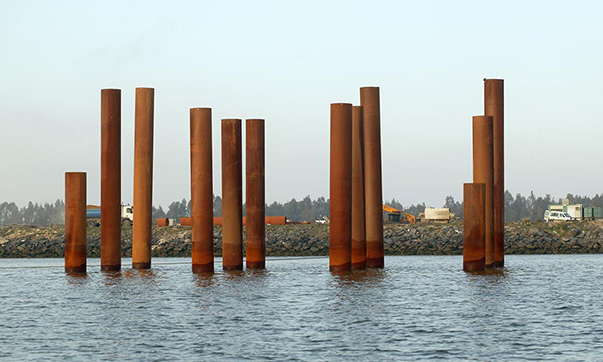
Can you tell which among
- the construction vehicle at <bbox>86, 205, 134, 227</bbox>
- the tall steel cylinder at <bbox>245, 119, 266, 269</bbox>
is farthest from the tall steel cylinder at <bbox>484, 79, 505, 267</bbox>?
the construction vehicle at <bbox>86, 205, 134, 227</bbox>

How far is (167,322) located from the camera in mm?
27250

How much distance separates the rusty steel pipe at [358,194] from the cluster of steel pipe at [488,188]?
14.3 ft

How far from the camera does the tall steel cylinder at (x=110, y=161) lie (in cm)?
4050

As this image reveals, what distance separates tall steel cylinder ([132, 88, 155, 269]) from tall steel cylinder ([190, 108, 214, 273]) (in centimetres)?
199

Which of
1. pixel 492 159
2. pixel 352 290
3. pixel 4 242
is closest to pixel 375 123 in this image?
pixel 492 159

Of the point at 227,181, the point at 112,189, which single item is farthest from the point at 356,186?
the point at 112,189

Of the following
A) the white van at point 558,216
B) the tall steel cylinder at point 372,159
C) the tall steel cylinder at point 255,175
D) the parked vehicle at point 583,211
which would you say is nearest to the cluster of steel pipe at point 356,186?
the tall steel cylinder at point 372,159

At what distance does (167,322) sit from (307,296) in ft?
26.4

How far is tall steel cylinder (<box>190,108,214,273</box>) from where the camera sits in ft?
132

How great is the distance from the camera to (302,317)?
28344mm

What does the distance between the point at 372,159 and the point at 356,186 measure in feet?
9.15

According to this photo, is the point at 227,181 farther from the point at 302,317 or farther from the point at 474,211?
the point at 302,317

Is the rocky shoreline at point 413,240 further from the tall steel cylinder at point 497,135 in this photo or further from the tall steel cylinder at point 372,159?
the tall steel cylinder at point 372,159

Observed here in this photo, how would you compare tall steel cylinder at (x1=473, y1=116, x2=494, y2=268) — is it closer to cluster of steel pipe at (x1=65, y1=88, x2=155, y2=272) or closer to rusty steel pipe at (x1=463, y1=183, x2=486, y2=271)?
rusty steel pipe at (x1=463, y1=183, x2=486, y2=271)
